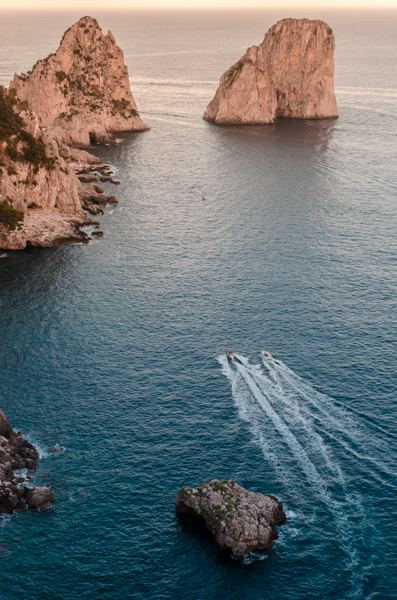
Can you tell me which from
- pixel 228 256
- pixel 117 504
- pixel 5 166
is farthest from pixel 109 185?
pixel 117 504

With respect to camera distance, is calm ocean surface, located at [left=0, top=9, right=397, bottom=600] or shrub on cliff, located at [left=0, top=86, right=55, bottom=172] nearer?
calm ocean surface, located at [left=0, top=9, right=397, bottom=600]

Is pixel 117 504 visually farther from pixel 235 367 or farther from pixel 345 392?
pixel 345 392

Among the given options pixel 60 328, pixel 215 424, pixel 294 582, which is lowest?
pixel 294 582

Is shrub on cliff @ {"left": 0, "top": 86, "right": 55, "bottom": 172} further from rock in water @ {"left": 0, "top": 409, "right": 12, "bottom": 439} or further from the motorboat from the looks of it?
rock in water @ {"left": 0, "top": 409, "right": 12, "bottom": 439}

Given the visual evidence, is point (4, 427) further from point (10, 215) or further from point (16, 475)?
point (10, 215)

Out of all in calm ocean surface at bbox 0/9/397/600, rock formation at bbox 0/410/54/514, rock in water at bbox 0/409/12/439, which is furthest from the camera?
rock in water at bbox 0/409/12/439

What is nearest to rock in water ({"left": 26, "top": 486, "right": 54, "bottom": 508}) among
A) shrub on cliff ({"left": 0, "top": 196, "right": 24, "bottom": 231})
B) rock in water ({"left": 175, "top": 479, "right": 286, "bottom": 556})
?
rock in water ({"left": 175, "top": 479, "right": 286, "bottom": 556})
